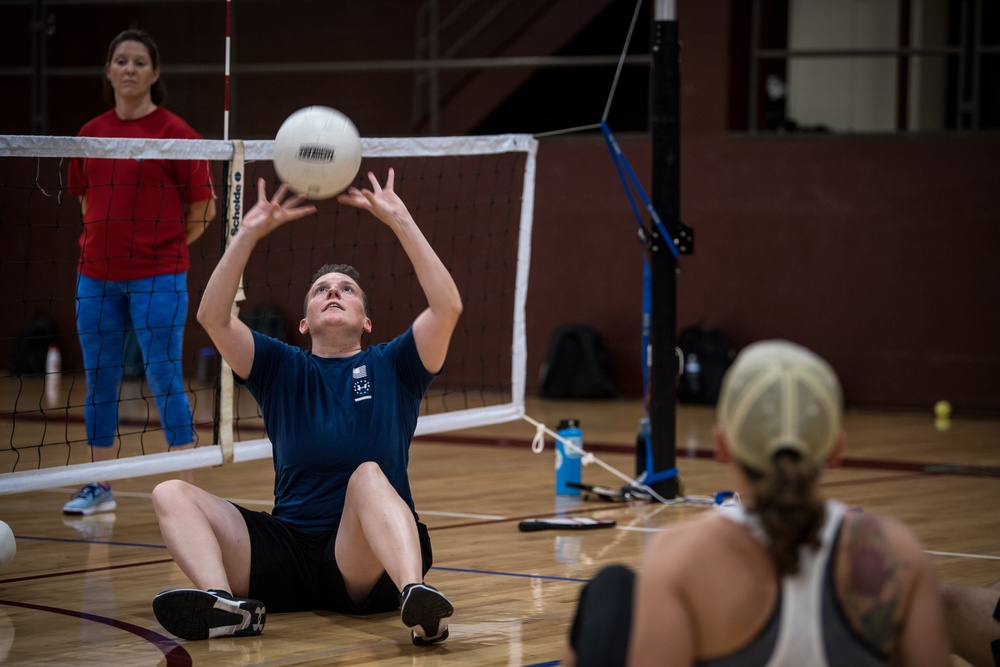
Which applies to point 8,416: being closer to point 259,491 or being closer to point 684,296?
point 259,491

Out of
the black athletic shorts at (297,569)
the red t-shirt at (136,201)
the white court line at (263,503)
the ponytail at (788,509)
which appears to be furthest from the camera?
the white court line at (263,503)

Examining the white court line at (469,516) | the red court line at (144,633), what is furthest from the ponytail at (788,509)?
the white court line at (469,516)

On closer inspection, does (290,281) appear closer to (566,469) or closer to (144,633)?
(566,469)

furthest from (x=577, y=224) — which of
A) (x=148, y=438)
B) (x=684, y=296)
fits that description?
(x=148, y=438)

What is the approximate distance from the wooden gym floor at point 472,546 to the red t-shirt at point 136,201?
44.0 inches

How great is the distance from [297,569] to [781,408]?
2.45m

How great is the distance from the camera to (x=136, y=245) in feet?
18.8

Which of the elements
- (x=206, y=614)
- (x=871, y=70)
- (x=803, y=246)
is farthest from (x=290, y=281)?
(x=871, y=70)

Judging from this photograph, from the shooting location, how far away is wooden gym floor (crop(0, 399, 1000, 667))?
12.3 feet

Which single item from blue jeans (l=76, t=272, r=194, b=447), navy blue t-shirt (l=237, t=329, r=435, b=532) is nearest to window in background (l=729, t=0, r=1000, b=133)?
blue jeans (l=76, t=272, r=194, b=447)

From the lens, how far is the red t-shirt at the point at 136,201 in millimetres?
5691

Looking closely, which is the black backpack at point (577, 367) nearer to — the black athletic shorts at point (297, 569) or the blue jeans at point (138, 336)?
the blue jeans at point (138, 336)

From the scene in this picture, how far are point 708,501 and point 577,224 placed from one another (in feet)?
18.6

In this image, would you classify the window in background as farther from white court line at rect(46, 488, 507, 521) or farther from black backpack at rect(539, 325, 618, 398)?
white court line at rect(46, 488, 507, 521)
